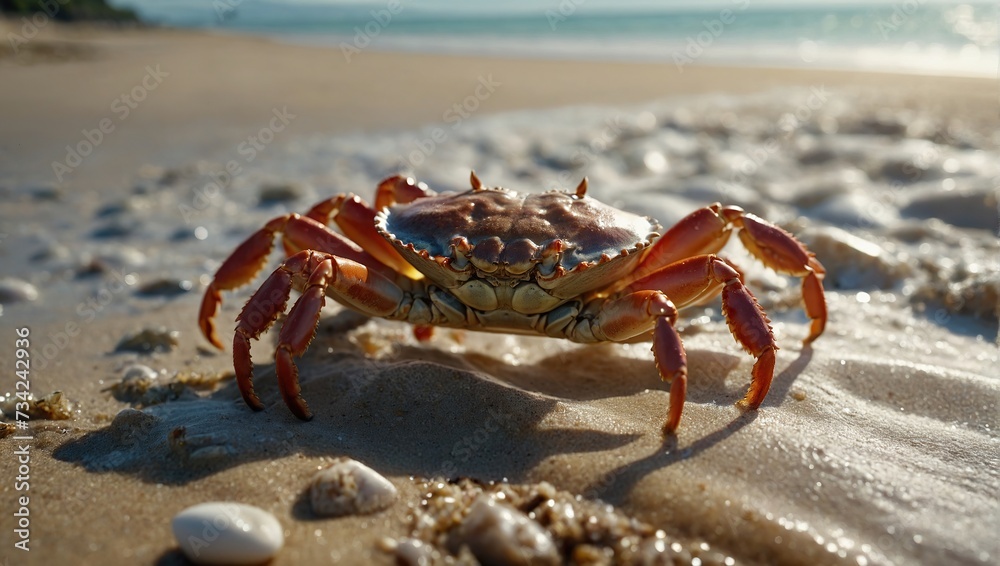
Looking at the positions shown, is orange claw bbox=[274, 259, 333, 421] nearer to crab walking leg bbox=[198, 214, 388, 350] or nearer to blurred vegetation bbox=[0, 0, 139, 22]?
crab walking leg bbox=[198, 214, 388, 350]

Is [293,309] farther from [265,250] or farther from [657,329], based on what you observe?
[657,329]

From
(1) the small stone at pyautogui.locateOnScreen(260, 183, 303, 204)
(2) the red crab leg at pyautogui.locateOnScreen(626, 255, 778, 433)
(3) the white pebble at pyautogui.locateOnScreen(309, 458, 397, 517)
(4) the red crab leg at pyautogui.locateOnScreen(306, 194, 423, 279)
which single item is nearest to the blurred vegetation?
(1) the small stone at pyautogui.locateOnScreen(260, 183, 303, 204)

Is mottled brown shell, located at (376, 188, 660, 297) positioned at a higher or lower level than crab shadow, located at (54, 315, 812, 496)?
higher

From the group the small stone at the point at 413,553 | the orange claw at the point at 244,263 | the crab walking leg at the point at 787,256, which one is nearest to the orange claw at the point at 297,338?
the orange claw at the point at 244,263

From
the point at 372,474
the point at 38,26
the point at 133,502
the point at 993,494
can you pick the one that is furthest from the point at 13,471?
the point at 38,26

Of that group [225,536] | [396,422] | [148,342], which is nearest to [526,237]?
[396,422]

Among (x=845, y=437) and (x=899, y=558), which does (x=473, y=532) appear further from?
(x=845, y=437)
